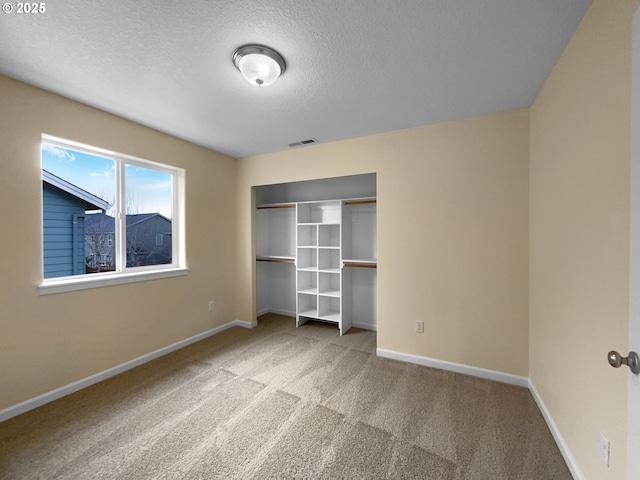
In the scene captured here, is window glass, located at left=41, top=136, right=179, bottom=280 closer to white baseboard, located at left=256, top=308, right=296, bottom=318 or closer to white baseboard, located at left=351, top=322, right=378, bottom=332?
white baseboard, located at left=256, top=308, right=296, bottom=318

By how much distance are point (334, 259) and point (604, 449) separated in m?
3.20

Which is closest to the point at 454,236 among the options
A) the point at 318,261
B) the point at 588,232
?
the point at 588,232

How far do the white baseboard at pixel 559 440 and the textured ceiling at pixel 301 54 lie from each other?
7.86 feet

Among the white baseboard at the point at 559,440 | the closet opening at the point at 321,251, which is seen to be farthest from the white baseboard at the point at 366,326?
the white baseboard at the point at 559,440

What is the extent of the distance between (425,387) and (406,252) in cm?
127

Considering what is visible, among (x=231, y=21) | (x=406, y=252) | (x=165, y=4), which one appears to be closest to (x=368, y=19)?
(x=231, y=21)

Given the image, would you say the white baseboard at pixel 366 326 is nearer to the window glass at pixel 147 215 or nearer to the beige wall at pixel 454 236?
the beige wall at pixel 454 236

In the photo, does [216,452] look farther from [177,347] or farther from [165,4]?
[165,4]

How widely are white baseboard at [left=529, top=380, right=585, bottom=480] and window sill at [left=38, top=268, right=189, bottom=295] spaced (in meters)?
3.64

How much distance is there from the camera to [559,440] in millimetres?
1645

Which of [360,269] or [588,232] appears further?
[360,269]

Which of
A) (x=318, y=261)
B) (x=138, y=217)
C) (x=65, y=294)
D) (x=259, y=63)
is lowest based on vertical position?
(x=65, y=294)

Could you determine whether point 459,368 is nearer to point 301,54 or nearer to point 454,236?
point 454,236

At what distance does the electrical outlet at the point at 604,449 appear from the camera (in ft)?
3.79
